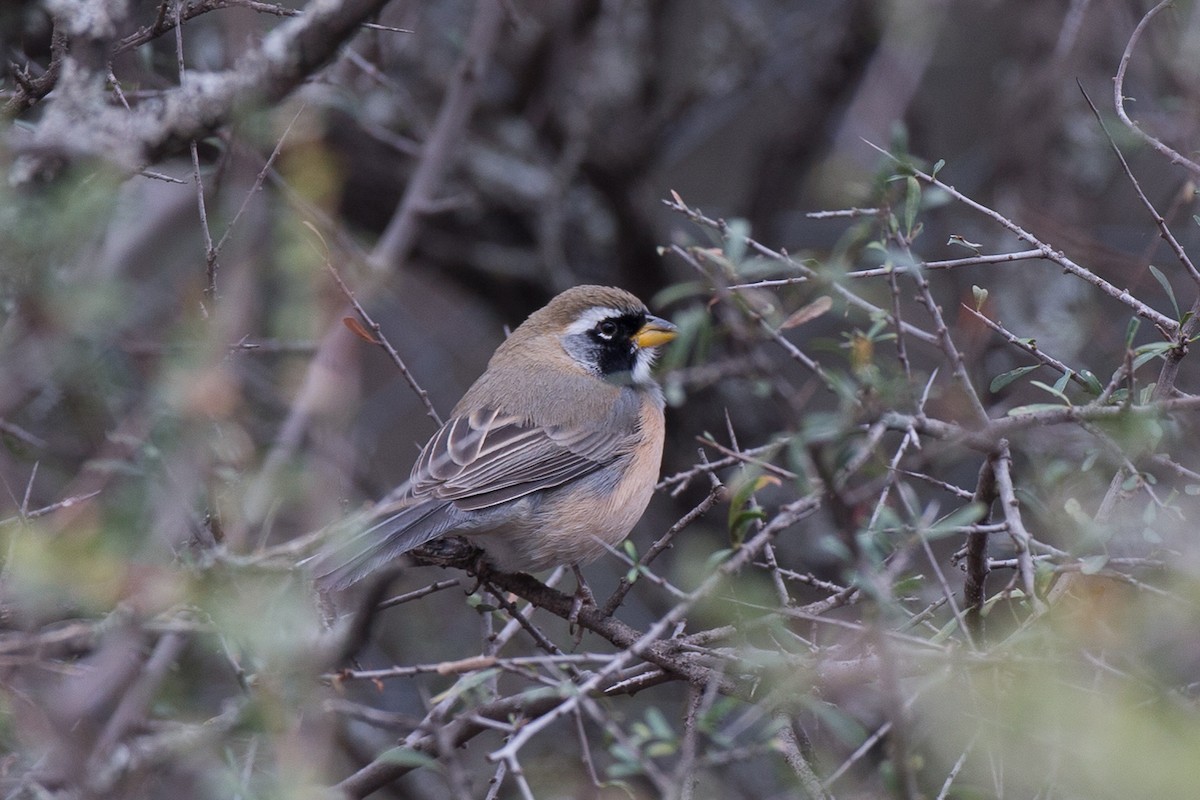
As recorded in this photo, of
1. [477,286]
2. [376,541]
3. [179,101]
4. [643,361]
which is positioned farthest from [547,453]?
[477,286]

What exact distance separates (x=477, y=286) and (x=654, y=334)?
2593 millimetres

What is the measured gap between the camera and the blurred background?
2.52 m

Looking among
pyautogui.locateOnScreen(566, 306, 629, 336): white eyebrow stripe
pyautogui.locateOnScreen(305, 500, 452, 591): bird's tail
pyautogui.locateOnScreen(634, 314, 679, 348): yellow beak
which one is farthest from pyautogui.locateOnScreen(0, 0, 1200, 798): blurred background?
pyautogui.locateOnScreen(566, 306, 629, 336): white eyebrow stripe

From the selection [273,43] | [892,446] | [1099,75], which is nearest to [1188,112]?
[892,446]

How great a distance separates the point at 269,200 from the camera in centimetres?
703

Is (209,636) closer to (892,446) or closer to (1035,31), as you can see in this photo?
(892,446)

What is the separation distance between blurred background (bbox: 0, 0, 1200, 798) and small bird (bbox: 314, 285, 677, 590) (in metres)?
0.43

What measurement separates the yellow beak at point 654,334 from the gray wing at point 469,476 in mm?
491

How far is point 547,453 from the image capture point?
5.00 metres

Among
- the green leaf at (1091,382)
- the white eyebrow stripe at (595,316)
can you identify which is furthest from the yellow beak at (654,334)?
the green leaf at (1091,382)

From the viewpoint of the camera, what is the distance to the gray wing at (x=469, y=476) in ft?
13.2

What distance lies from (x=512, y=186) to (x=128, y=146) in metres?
4.51

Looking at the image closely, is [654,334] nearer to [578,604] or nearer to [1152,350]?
[578,604]

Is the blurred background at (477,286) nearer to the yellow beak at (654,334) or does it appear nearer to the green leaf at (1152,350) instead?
the green leaf at (1152,350)
